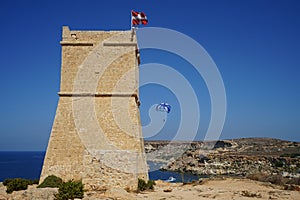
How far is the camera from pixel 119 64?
45.5 feet

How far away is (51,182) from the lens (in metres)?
12.2

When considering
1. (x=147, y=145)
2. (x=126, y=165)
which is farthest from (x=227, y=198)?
(x=147, y=145)

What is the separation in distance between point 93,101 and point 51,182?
3871mm

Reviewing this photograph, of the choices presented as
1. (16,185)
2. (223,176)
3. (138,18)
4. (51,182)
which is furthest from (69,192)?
(223,176)

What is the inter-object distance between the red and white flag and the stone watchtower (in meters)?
0.61

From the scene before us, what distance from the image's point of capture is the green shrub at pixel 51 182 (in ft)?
39.6

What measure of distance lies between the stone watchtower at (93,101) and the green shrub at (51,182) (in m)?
0.39

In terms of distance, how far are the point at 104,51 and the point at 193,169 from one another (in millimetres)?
44397

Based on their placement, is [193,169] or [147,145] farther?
[147,145]

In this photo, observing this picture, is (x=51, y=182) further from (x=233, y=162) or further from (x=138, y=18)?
(x=233, y=162)

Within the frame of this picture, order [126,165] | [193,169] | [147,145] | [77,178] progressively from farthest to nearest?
[147,145] < [193,169] < [77,178] < [126,165]

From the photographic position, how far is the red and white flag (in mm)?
13492

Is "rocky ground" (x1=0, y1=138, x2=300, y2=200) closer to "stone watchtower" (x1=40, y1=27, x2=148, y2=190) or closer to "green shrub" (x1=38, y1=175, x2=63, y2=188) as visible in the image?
"green shrub" (x1=38, y1=175, x2=63, y2=188)

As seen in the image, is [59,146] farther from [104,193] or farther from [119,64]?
[119,64]
